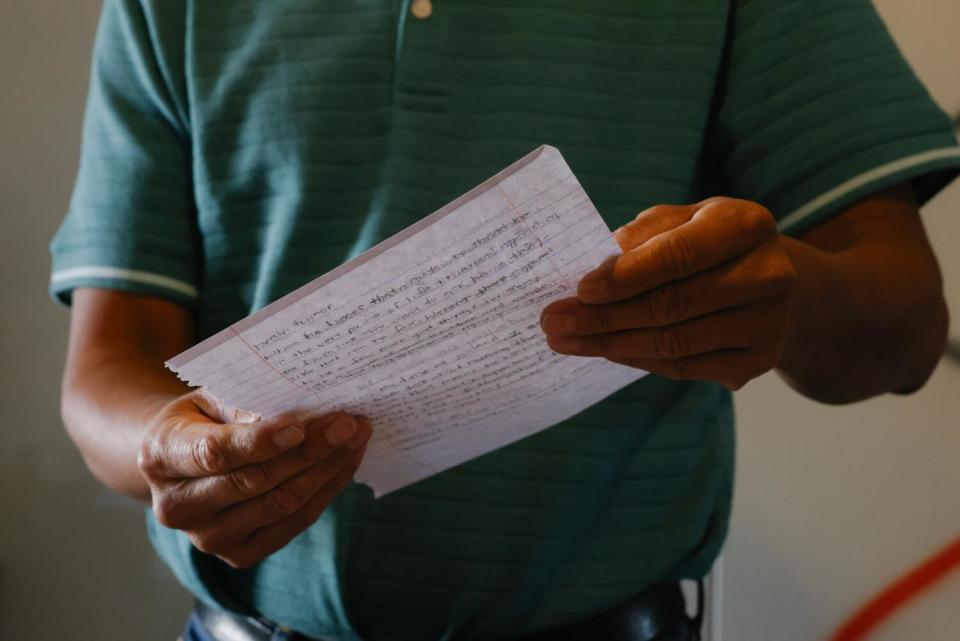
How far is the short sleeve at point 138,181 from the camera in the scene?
0.57 meters

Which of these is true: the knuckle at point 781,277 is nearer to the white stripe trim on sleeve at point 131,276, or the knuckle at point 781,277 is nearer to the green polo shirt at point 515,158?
the green polo shirt at point 515,158

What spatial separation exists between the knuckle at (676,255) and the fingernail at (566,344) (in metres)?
0.04

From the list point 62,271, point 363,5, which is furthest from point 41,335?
point 363,5

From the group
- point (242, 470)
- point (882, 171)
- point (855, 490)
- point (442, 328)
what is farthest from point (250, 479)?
point (855, 490)

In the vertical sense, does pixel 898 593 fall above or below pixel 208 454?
below

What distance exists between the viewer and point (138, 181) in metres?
0.58

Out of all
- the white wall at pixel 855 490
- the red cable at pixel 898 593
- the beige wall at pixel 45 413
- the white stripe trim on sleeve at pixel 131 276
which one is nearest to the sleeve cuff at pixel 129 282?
the white stripe trim on sleeve at pixel 131 276

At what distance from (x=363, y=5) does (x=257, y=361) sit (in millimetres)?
305

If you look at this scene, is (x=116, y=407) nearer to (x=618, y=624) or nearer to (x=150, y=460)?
(x=150, y=460)

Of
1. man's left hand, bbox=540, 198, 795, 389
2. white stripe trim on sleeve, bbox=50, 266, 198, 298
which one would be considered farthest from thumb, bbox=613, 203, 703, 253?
white stripe trim on sleeve, bbox=50, 266, 198, 298

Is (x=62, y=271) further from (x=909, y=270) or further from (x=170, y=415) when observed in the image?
(x=909, y=270)

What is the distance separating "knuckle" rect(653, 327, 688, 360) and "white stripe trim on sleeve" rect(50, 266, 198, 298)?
0.36 m

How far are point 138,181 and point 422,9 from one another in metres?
0.22

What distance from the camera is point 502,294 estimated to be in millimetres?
328
